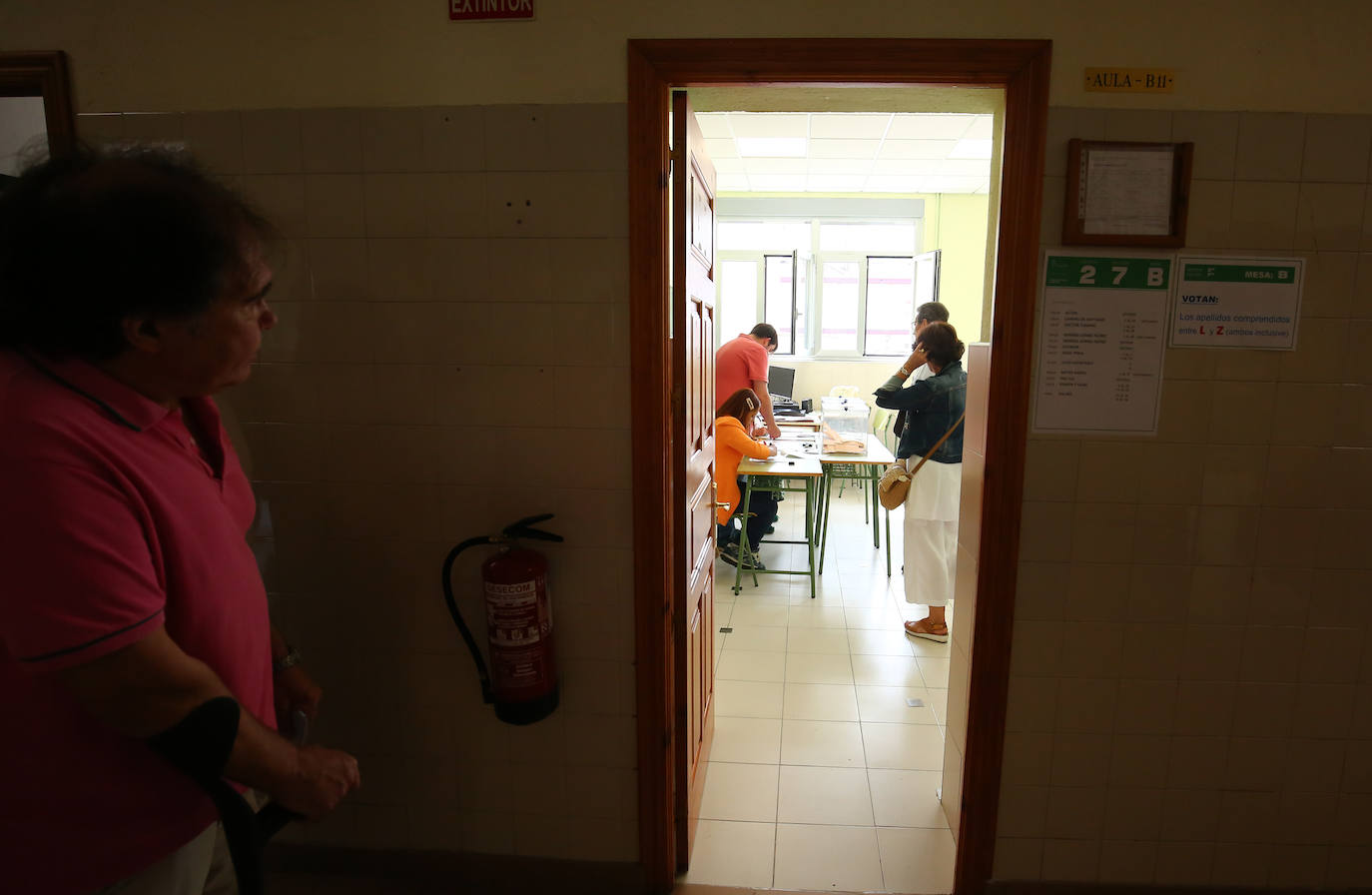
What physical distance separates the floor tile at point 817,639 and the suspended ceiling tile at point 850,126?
10.6ft

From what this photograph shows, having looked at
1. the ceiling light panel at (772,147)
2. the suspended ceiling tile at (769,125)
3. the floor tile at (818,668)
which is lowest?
the floor tile at (818,668)

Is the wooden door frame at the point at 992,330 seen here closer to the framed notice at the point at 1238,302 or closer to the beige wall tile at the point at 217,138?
the framed notice at the point at 1238,302

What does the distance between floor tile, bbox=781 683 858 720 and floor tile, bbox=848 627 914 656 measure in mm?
366

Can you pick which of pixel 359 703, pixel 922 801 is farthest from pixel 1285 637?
pixel 359 703

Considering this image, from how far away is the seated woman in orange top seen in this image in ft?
11.6

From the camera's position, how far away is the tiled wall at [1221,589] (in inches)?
62.3

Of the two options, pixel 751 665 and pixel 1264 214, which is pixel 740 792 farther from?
pixel 1264 214

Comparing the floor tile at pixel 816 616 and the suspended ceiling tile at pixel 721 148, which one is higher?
the suspended ceiling tile at pixel 721 148

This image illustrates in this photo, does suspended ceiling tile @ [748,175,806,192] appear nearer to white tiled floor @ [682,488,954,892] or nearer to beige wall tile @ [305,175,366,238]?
white tiled floor @ [682,488,954,892]

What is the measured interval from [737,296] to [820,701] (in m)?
5.51

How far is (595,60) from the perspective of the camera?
1.60 metres

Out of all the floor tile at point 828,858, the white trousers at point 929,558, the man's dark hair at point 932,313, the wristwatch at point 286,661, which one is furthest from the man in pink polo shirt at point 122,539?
the man's dark hair at point 932,313

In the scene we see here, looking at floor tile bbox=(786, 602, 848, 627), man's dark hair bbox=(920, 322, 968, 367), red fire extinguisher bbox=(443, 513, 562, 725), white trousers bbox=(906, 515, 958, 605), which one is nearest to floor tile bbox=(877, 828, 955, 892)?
red fire extinguisher bbox=(443, 513, 562, 725)

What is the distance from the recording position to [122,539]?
2.88 ft
